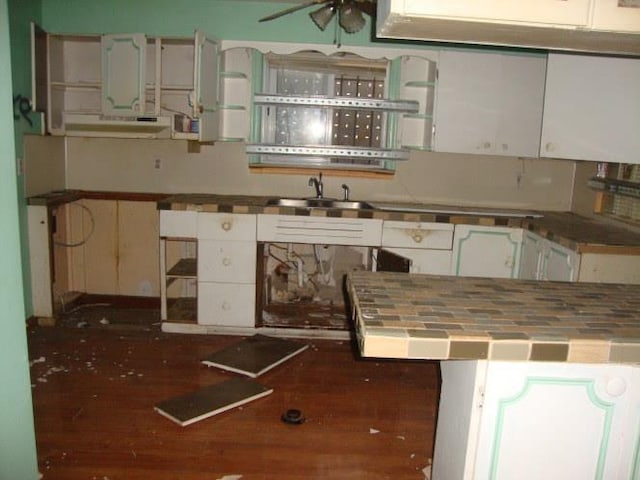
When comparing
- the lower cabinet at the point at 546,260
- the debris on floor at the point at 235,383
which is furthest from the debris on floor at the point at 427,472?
the lower cabinet at the point at 546,260

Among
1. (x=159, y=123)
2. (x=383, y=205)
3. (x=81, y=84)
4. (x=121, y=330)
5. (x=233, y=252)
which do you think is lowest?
(x=121, y=330)

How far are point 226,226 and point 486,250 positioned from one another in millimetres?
1701

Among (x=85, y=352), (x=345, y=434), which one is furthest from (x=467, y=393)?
(x=85, y=352)

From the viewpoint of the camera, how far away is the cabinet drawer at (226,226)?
11.2ft

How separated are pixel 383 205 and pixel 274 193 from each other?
0.83 m

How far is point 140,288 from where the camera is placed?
4125 mm

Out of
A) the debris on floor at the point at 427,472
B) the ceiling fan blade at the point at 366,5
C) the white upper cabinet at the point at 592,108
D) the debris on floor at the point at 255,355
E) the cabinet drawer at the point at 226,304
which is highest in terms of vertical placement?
the ceiling fan blade at the point at 366,5

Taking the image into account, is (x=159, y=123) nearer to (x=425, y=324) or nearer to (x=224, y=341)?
(x=224, y=341)

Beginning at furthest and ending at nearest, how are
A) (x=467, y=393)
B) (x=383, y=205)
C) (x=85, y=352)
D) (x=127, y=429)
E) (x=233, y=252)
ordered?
(x=383, y=205) → (x=233, y=252) → (x=85, y=352) → (x=127, y=429) → (x=467, y=393)

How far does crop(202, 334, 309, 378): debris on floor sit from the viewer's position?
303 centimetres

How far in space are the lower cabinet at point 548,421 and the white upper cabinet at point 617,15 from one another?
82 centimetres

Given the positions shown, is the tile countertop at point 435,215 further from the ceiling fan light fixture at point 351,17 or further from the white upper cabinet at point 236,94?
the ceiling fan light fixture at point 351,17

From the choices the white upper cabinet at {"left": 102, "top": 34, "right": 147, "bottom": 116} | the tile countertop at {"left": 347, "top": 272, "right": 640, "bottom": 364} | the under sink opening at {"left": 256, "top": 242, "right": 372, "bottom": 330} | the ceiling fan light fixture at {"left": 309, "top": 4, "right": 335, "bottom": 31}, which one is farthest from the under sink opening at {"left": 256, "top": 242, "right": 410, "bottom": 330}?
the tile countertop at {"left": 347, "top": 272, "right": 640, "bottom": 364}

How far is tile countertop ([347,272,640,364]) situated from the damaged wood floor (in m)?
0.96
